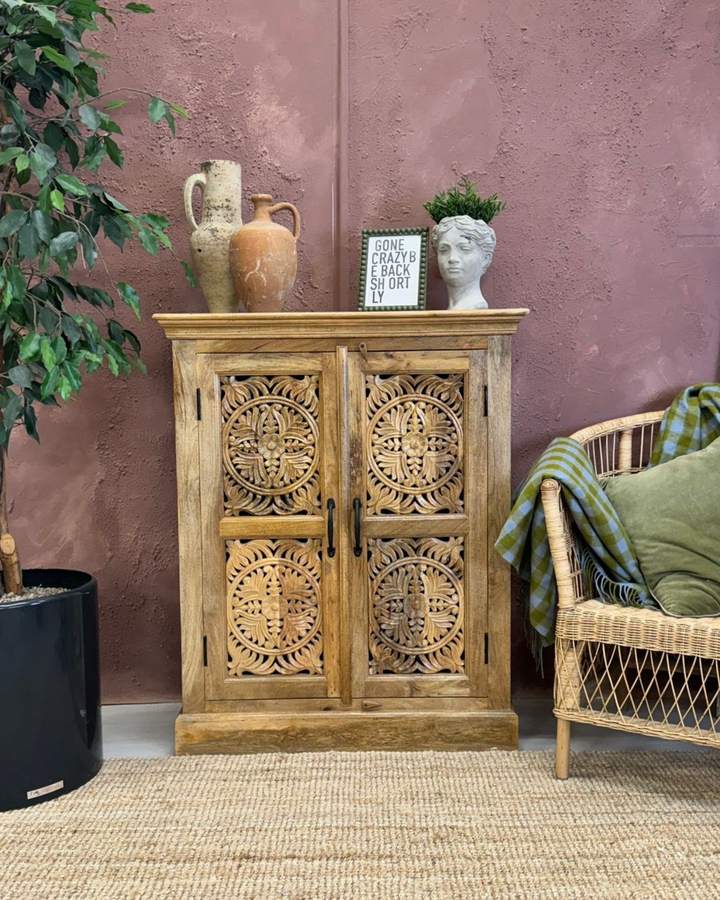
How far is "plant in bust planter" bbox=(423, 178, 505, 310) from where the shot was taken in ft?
7.47

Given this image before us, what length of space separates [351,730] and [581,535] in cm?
78

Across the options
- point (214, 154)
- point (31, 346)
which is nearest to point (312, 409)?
point (31, 346)

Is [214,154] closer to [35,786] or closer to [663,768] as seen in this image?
[35,786]

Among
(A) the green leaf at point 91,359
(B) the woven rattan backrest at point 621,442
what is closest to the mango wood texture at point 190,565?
(A) the green leaf at point 91,359

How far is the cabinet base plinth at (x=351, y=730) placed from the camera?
2.19 meters

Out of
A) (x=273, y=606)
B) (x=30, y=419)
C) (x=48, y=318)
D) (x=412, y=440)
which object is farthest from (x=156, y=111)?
(x=273, y=606)

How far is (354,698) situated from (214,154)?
1.60 m

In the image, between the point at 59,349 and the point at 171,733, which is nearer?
the point at 59,349

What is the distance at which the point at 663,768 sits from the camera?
2072mm

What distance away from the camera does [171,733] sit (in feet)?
7.71

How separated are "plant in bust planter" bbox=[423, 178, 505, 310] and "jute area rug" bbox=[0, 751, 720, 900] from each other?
123cm

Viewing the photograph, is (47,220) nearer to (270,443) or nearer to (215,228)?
(215,228)

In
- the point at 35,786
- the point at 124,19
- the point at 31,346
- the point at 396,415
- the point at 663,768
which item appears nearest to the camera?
the point at 31,346

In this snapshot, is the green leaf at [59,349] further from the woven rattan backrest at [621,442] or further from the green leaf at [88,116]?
the woven rattan backrest at [621,442]
